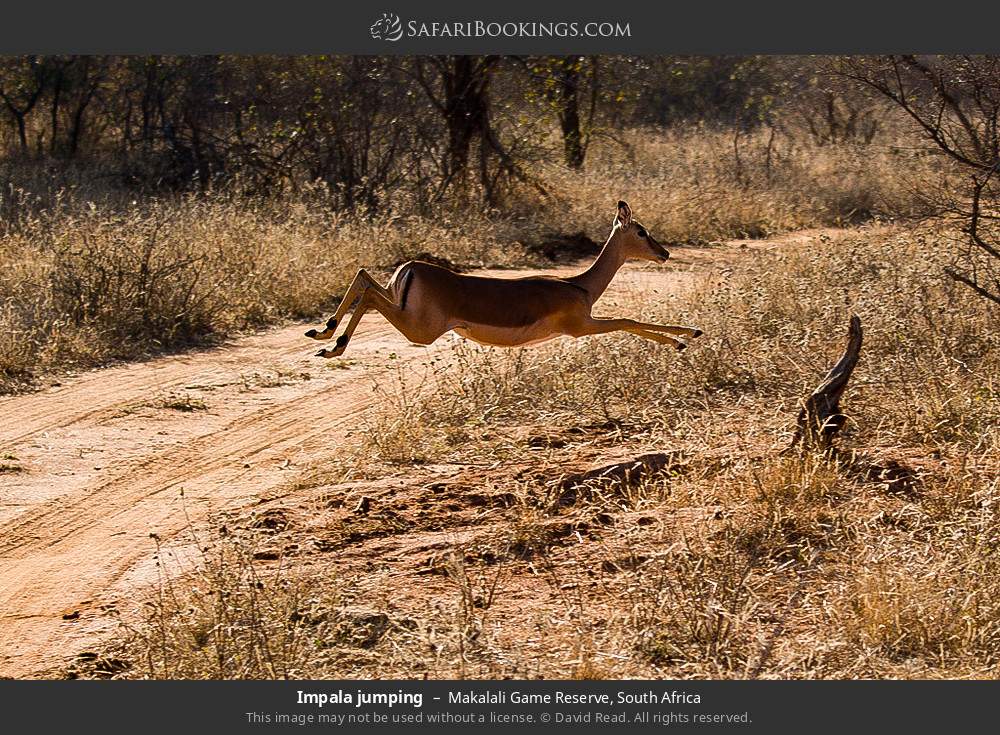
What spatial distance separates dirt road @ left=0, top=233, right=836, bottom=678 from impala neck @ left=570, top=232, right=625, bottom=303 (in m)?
1.96

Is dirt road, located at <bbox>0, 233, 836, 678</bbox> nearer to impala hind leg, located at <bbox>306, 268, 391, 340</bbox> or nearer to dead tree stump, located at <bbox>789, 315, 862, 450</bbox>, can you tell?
impala hind leg, located at <bbox>306, 268, 391, 340</bbox>

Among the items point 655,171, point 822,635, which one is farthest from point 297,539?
point 655,171

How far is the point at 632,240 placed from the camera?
25.8 feet

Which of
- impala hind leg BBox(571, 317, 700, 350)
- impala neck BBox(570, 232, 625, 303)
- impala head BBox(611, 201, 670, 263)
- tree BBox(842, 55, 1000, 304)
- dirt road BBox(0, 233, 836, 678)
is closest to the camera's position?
dirt road BBox(0, 233, 836, 678)

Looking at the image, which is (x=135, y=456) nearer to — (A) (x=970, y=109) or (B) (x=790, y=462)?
(B) (x=790, y=462)

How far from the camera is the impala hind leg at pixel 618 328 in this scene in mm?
7086

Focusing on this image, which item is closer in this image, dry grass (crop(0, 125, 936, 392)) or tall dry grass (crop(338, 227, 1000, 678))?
tall dry grass (crop(338, 227, 1000, 678))

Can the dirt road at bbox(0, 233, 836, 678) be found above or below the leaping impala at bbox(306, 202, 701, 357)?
below

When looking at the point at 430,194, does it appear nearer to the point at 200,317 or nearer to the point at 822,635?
the point at 200,317

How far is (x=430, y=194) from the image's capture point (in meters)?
16.9

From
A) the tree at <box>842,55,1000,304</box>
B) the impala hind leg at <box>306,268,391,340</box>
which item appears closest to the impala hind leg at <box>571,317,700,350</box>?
the impala hind leg at <box>306,268,391,340</box>

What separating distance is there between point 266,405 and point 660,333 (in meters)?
3.16

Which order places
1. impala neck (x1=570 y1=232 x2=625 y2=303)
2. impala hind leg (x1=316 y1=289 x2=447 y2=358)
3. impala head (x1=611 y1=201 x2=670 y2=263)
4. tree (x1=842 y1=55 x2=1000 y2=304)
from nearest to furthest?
impala hind leg (x1=316 y1=289 x2=447 y2=358)
impala neck (x1=570 y1=232 x2=625 y2=303)
impala head (x1=611 y1=201 x2=670 y2=263)
tree (x1=842 y1=55 x2=1000 y2=304)

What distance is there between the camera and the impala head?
7789 mm
